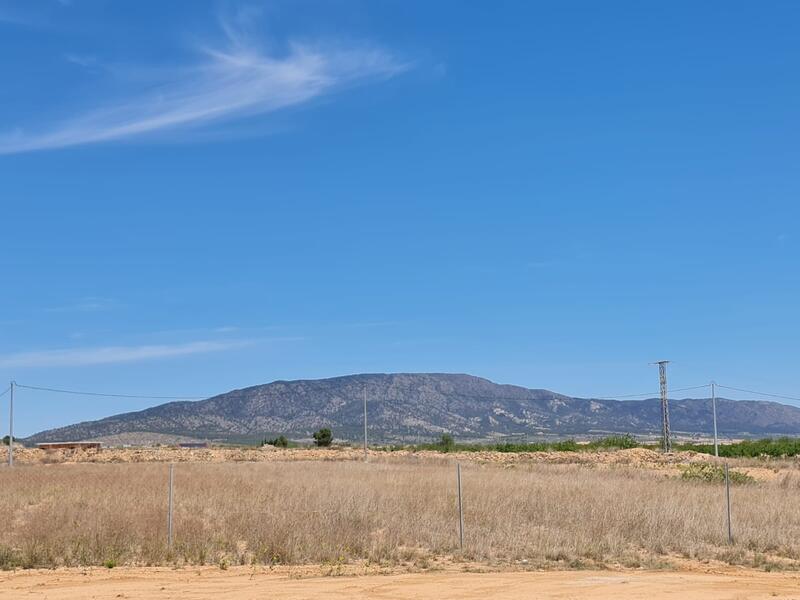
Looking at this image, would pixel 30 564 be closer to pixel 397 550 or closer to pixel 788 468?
pixel 397 550

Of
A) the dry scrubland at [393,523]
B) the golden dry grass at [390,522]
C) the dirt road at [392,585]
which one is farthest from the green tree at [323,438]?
the dirt road at [392,585]

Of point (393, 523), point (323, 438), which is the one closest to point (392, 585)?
point (393, 523)

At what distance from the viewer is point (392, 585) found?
18.8 m

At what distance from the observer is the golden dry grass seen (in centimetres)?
2200

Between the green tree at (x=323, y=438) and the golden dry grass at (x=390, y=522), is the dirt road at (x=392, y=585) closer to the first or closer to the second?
the golden dry grass at (x=390, y=522)

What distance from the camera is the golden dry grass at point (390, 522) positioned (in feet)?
72.2

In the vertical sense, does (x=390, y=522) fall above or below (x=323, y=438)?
below

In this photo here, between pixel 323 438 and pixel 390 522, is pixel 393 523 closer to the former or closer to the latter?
pixel 390 522

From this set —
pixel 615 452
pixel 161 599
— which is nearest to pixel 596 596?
pixel 161 599

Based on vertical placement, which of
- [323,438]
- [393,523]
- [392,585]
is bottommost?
[392,585]

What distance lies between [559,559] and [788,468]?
4041 cm

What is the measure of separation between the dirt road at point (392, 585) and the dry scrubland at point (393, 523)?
3.72 feet

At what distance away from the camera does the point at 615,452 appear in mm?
73562

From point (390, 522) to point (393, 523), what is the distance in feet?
0.37
